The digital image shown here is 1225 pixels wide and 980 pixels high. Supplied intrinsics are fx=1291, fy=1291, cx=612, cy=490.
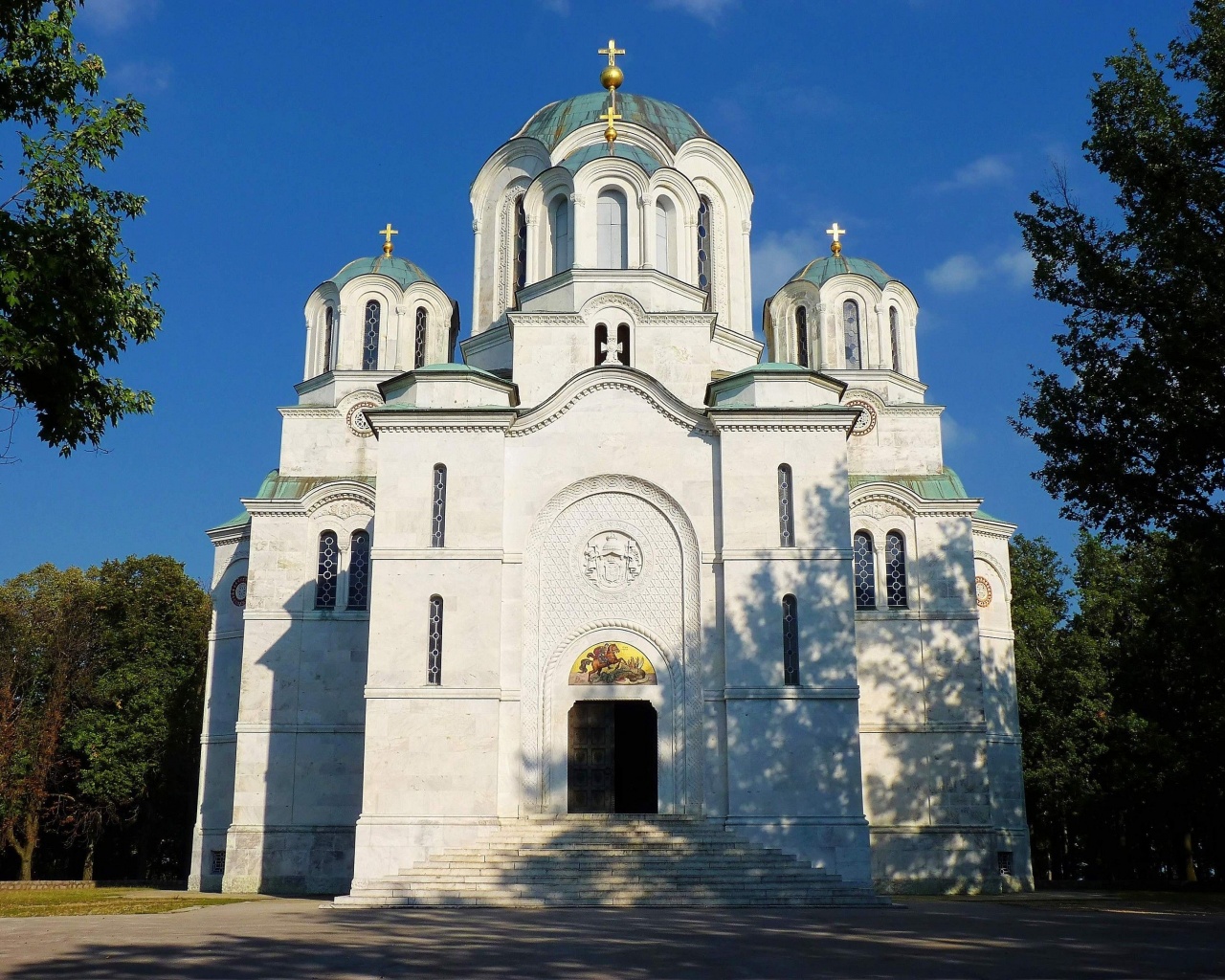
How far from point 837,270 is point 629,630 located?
1186cm

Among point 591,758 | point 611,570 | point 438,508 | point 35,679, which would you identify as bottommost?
point 591,758

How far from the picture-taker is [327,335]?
1160 inches

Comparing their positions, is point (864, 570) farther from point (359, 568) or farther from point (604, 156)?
point (359, 568)

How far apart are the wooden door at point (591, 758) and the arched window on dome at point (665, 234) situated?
9.83m

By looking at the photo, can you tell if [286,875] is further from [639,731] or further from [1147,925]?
[1147,925]

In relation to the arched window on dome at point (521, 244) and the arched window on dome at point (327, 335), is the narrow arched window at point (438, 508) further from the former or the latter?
the arched window on dome at point (327, 335)

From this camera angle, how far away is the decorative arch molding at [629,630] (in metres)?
21.0

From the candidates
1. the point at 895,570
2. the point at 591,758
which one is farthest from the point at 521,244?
the point at 591,758

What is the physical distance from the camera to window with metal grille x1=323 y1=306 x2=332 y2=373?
29.2 meters

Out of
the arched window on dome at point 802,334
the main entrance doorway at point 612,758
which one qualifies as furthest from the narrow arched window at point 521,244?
the main entrance doorway at point 612,758

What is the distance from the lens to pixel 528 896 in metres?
18.4

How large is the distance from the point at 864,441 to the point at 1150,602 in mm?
7028

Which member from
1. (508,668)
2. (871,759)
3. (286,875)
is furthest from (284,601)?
(871,759)

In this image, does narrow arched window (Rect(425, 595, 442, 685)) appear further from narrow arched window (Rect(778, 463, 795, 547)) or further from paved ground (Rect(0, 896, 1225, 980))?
narrow arched window (Rect(778, 463, 795, 547))
